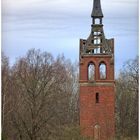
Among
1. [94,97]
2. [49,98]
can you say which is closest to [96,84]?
[94,97]

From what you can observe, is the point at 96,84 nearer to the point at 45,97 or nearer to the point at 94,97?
the point at 94,97

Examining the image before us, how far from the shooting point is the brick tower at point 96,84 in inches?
376

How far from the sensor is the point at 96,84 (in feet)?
35.4

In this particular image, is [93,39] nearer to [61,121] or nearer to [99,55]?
[99,55]

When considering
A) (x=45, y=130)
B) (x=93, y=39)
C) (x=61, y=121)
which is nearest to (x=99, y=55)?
(x=93, y=39)

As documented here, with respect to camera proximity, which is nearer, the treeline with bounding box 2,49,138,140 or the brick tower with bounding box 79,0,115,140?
the treeline with bounding box 2,49,138,140

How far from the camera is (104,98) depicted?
10.4m

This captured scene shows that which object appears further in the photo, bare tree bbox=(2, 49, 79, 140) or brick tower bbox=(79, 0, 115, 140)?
brick tower bbox=(79, 0, 115, 140)

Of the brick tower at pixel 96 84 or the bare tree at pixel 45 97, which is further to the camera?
the brick tower at pixel 96 84

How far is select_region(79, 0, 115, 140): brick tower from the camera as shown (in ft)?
31.3

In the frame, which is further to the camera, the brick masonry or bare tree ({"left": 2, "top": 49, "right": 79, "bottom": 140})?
the brick masonry

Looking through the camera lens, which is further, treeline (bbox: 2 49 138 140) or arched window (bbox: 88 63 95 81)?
arched window (bbox: 88 63 95 81)

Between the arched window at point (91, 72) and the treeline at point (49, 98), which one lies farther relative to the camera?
the arched window at point (91, 72)

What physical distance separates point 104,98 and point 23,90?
7.69ft
